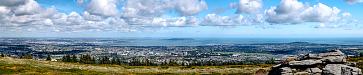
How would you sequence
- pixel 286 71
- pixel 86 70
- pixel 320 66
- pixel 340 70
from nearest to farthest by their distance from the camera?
1. pixel 340 70
2. pixel 286 71
3. pixel 320 66
4. pixel 86 70

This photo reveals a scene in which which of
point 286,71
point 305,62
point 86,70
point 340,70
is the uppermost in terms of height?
point 305,62

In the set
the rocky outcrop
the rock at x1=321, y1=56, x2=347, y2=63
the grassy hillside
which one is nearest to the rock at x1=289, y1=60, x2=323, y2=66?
the rocky outcrop

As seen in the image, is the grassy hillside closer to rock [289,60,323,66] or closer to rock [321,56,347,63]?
rock [289,60,323,66]

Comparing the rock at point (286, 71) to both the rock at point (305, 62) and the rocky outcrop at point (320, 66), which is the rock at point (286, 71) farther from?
the rock at point (305, 62)

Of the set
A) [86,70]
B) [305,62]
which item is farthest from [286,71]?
[86,70]

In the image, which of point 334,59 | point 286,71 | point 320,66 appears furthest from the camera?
point 320,66

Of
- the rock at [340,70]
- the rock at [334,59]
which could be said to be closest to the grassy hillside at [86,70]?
the rock at [334,59]

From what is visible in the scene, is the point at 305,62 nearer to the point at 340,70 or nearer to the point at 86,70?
the point at 340,70

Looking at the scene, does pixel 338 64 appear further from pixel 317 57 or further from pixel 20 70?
pixel 20 70
